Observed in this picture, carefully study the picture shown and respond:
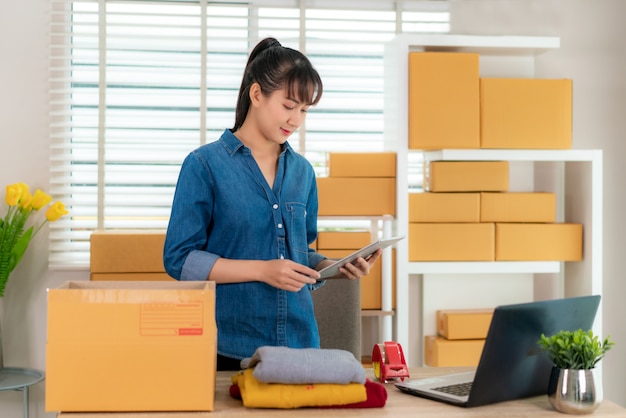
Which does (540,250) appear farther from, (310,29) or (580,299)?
(580,299)

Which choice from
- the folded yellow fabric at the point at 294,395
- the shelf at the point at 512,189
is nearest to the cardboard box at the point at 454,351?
the shelf at the point at 512,189

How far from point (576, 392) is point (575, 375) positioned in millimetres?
32

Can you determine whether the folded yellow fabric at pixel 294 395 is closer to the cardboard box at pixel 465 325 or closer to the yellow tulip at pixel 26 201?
the cardboard box at pixel 465 325

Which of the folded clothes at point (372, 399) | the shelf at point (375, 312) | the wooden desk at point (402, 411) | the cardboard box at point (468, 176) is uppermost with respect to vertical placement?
the cardboard box at point (468, 176)

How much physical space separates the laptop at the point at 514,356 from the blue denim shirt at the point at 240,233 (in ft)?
1.24

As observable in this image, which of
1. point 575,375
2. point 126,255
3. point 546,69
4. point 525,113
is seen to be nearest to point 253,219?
point 575,375

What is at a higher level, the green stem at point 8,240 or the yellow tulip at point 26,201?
the yellow tulip at point 26,201

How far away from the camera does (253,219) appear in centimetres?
195

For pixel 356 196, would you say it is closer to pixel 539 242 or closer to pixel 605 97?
pixel 539 242

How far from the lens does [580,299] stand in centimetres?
167

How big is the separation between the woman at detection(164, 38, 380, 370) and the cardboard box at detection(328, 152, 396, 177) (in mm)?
1450

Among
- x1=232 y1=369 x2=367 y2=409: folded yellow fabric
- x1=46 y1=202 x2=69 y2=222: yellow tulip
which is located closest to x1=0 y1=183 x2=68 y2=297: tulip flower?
x1=46 y1=202 x2=69 y2=222: yellow tulip

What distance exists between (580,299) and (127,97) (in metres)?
2.58

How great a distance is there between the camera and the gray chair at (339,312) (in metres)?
2.64
